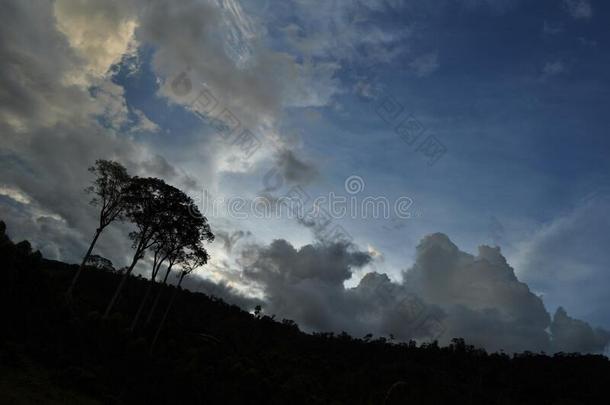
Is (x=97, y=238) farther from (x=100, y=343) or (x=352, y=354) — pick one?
(x=352, y=354)

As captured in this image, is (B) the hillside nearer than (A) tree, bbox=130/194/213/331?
Yes

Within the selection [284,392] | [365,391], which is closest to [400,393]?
[365,391]

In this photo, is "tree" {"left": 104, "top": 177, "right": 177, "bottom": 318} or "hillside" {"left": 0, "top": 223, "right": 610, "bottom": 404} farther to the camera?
"tree" {"left": 104, "top": 177, "right": 177, "bottom": 318}

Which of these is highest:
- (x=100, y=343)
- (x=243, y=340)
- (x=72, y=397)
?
(x=243, y=340)

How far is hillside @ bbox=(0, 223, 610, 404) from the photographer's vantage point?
19.7m

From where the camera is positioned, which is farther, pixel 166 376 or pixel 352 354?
pixel 352 354

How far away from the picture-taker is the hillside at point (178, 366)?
64.5 feet

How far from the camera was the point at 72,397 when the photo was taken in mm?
17688

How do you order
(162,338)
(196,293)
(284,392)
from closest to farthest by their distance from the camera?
(284,392), (162,338), (196,293)

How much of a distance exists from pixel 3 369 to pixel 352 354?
4226 inches

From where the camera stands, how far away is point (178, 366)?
33.9 metres

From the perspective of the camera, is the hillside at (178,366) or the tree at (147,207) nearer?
the hillside at (178,366)

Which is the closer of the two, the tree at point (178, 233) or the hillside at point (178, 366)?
the hillside at point (178, 366)

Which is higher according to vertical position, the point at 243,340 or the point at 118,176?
the point at 118,176
